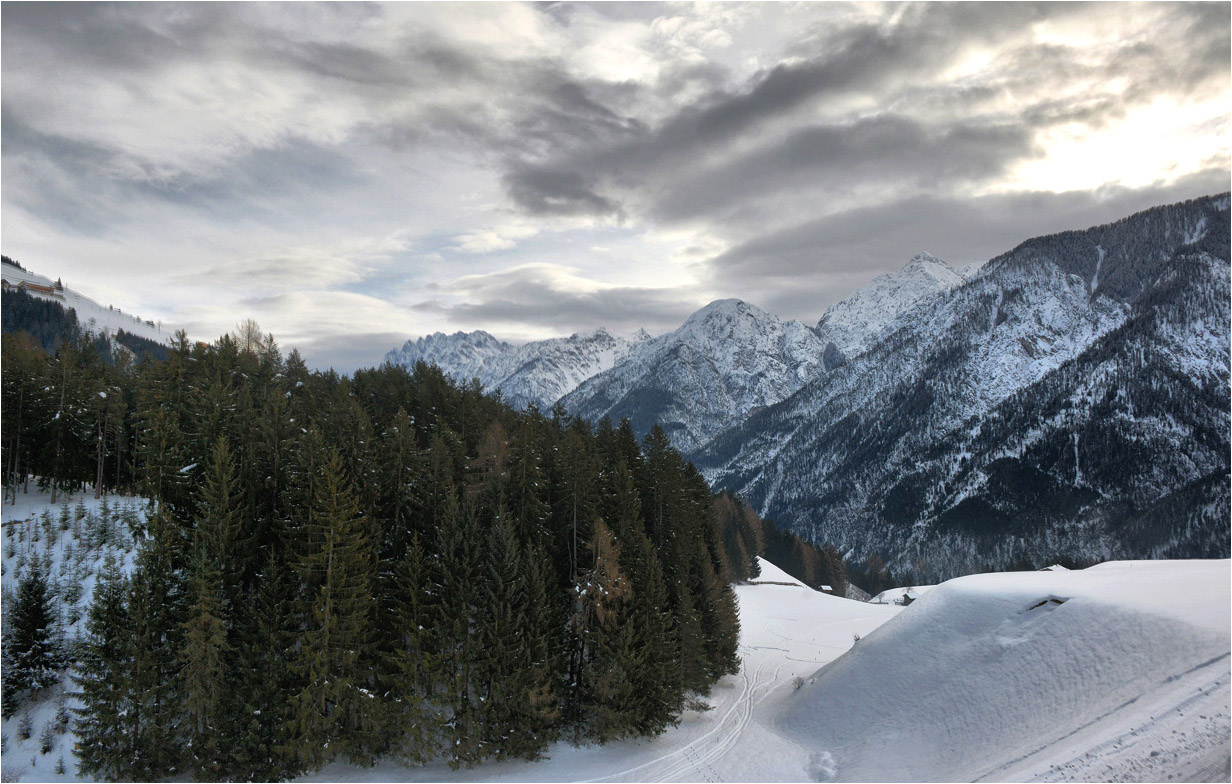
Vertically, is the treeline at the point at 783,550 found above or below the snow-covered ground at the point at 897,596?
above

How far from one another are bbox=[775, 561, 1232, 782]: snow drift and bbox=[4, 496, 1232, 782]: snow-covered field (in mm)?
85

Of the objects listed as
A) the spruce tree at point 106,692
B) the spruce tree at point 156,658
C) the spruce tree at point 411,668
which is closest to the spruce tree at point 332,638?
the spruce tree at point 411,668

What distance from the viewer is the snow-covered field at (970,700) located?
26.4m

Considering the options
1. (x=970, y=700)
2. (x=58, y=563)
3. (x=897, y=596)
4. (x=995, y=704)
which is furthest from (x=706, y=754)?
(x=897, y=596)

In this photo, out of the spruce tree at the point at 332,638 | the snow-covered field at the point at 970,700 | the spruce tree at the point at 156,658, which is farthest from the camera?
the spruce tree at the point at 332,638

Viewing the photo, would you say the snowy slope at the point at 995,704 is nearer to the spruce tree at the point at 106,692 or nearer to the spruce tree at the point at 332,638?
the spruce tree at the point at 332,638

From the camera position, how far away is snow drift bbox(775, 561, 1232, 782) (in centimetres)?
2564

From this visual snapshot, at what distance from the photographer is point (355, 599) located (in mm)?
33375

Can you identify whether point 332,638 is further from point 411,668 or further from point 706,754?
point 706,754

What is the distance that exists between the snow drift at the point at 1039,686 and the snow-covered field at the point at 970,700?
3.4 inches

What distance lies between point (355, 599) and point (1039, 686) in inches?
1391

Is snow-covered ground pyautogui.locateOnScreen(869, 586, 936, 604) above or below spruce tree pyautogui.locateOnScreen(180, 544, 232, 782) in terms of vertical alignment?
below

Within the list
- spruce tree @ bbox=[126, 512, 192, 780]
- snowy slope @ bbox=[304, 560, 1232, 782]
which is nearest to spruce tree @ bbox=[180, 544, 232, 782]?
spruce tree @ bbox=[126, 512, 192, 780]

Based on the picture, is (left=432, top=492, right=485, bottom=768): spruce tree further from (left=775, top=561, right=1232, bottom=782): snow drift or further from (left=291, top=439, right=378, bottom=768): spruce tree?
(left=775, top=561, right=1232, bottom=782): snow drift
